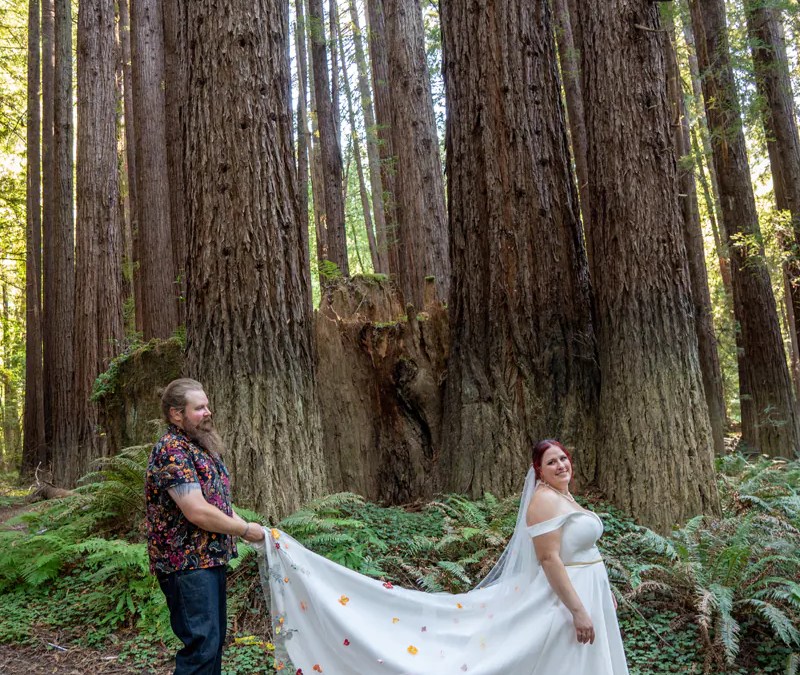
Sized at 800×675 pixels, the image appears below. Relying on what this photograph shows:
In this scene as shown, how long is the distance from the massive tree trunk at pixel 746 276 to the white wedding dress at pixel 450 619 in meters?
9.19

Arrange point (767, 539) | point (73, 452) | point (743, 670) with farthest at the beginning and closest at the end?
point (73, 452), point (767, 539), point (743, 670)

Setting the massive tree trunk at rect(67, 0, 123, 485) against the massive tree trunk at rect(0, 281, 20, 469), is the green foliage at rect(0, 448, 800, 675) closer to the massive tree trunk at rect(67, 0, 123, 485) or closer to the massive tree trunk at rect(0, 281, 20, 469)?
the massive tree trunk at rect(67, 0, 123, 485)

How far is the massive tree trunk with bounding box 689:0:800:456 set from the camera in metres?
11.4

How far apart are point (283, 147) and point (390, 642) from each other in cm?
430

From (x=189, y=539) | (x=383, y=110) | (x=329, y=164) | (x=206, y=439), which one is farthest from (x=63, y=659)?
(x=383, y=110)

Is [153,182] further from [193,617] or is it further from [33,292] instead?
[193,617]

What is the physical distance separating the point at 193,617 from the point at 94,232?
35.0 feet

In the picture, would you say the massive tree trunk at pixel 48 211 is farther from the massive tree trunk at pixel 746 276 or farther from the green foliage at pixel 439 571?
the massive tree trunk at pixel 746 276

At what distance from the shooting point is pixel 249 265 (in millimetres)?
5969

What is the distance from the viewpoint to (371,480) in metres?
7.46

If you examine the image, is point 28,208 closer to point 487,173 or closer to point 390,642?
point 487,173

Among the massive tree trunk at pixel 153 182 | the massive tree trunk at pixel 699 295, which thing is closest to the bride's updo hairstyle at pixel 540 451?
the massive tree trunk at pixel 699 295

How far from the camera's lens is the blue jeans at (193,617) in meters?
3.23

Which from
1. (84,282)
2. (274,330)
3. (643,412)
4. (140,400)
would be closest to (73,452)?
(84,282)
